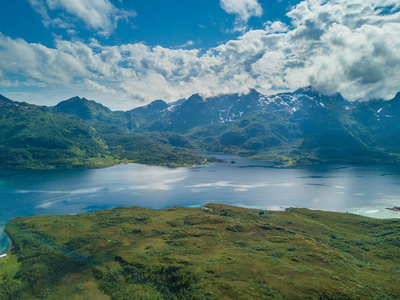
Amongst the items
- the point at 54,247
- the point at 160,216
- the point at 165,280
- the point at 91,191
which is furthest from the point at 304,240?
the point at 91,191

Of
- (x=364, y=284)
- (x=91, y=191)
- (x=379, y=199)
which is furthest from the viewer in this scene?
(x=91, y=191)

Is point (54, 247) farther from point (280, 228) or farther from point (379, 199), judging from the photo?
point (379, 199)

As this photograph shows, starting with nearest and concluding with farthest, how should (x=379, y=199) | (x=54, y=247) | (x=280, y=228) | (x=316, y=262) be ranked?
(x=316, y=262) → (x=54, y=247) → (x=280, y=228) → (x=379, y=199)

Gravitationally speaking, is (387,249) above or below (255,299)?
below

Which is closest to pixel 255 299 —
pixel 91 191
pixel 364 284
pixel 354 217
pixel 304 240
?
pixel 364 284

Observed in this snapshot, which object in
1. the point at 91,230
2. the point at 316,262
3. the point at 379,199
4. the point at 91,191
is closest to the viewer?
the point at 316,262

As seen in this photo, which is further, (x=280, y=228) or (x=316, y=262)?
(x=280, y=228)

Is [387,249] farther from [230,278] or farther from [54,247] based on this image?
[54,247]
